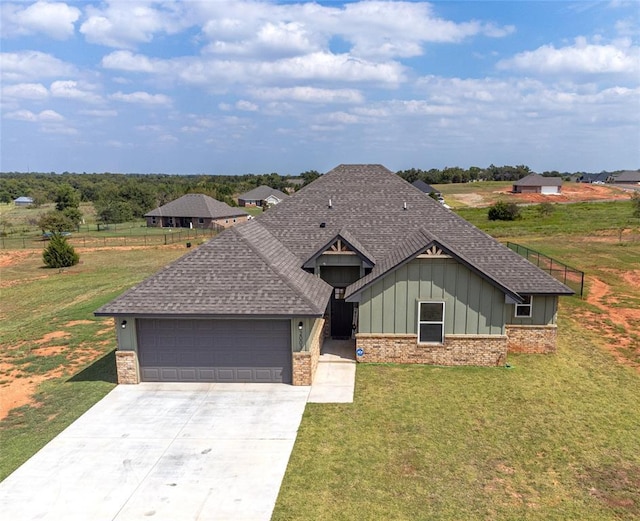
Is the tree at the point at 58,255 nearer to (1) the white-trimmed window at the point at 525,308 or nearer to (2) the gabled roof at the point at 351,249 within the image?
(2) the gabled roof at the point at 351,249

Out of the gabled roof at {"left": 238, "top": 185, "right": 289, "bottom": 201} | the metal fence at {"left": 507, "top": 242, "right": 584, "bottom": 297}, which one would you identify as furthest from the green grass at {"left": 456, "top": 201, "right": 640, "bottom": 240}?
the gabled roof at {"left": 238, "top": 185, "right": 289, "bottom": 201}

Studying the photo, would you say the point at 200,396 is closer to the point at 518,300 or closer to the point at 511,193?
the point at 518,300

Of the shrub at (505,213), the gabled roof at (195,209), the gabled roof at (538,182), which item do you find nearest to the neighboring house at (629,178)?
the gabled roof at (538,182)

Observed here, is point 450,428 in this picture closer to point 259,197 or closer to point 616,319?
point 616,319

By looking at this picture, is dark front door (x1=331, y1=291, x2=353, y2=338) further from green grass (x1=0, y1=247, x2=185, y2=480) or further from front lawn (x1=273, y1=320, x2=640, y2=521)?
green grass (x1=0, y1=247, x2=185, y2=480)

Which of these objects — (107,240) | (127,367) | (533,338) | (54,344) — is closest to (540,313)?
(533,338)

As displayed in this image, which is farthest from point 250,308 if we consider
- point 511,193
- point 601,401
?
point 511,193
